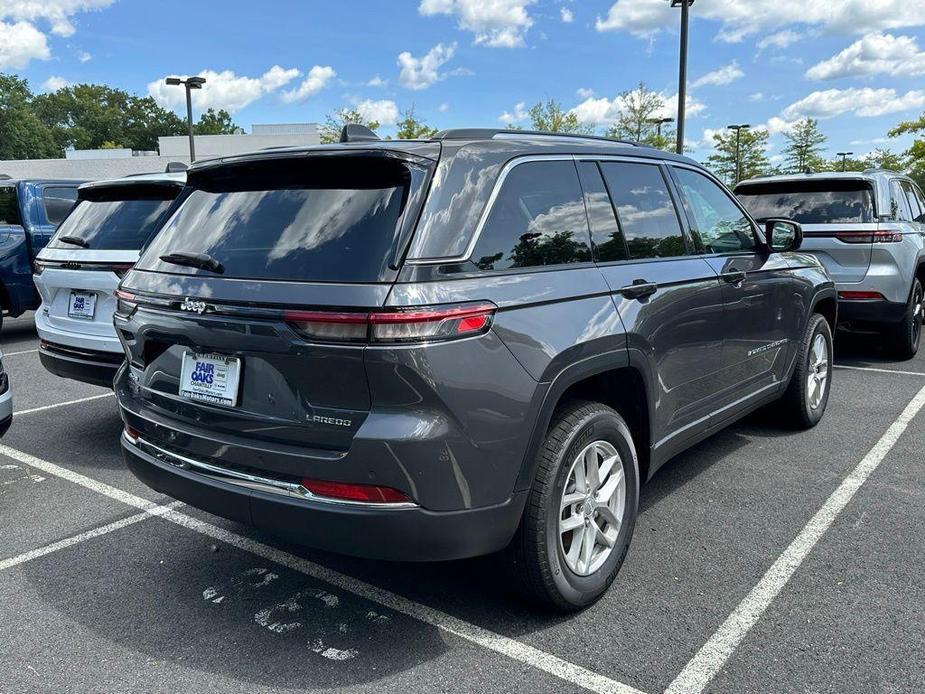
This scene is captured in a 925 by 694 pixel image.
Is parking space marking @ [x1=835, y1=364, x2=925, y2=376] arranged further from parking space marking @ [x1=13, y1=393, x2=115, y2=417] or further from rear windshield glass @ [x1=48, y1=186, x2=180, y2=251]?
parking space marking @ [x1=13, y1=393, x2=115, y2=417]

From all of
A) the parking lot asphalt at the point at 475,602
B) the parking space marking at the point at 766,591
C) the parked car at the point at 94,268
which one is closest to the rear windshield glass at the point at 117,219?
the parked car at the point at 94,268

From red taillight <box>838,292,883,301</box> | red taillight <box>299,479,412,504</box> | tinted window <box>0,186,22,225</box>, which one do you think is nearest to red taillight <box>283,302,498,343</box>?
red taillight <box>299,479,412,504</box>

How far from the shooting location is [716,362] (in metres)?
4.00

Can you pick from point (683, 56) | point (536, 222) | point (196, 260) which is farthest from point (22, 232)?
point (683, 56)

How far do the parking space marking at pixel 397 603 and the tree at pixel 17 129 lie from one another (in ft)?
342

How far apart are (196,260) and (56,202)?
8.79 m

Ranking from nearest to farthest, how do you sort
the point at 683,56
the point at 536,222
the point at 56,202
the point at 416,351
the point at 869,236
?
1. the point at 416,351
2. the point at 536,222
3. the point at 869,236
4. the point at 56,202
5. the point at 683,56

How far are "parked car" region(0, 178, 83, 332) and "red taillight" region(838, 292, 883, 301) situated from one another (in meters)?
9.43

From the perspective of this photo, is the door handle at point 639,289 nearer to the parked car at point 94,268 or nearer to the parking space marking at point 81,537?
the parking space marking at point 81,537

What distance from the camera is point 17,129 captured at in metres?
91.8

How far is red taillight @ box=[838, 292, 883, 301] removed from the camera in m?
7.38

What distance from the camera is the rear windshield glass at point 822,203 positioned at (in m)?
7.38

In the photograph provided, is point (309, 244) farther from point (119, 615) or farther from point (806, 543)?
point (806, 543)

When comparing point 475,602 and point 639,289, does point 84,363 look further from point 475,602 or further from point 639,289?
point 639,289
